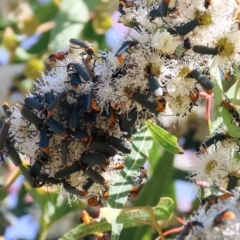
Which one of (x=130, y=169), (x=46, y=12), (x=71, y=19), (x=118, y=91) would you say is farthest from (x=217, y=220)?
(x=46, y=12)

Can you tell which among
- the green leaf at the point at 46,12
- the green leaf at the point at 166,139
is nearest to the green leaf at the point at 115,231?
the green leaf at the point at 166,139

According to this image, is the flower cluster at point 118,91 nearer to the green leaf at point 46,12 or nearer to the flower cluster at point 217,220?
the flower cluster at point 217,220

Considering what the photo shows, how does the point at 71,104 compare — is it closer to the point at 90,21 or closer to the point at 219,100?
the point at 219,100

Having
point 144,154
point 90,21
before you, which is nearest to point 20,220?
point 90,21

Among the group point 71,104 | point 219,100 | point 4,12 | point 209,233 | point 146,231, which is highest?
point 4,12

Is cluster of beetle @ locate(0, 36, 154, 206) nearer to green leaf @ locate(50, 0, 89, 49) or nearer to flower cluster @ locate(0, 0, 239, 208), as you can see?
flower cluster @ locate(0, 0, 239, 208)

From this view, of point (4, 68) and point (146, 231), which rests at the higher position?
point (4, 68)
